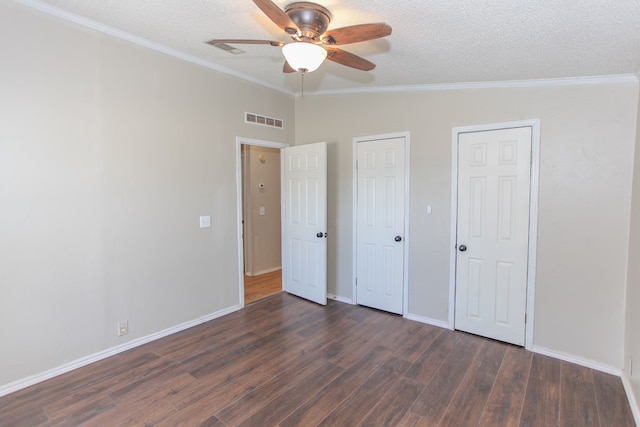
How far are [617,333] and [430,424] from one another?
1905 mm

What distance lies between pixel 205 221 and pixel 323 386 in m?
2.06

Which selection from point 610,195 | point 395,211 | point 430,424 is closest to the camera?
point 430,424

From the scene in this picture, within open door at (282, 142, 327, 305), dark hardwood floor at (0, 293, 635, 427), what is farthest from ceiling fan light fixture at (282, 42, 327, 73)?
dark hardwood floor at (0, 293, 635, 427)

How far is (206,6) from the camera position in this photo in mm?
2201

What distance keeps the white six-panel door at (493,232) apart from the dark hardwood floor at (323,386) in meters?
0.25

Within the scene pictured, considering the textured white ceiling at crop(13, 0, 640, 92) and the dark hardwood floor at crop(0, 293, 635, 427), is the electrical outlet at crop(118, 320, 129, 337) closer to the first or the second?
the dark hardwood floor at crop(0, 293, 635, 427)

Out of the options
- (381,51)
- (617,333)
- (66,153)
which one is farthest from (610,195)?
(66,153)

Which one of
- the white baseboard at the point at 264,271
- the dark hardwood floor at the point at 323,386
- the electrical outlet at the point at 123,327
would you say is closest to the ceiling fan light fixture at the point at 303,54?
the dark hardwood floor at the point at 323,386

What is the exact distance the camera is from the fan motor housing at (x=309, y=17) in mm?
2018

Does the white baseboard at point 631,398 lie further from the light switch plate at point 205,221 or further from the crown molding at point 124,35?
the crown molding at point 124,35

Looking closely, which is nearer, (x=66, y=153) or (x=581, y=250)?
(x=66, y=153)

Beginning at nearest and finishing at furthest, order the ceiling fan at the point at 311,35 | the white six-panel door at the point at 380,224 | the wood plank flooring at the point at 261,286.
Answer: the ceiling fan at the point at 311,35
the white six-panel door at the point at 380,224
the wood plank flooring at the point at 261,286

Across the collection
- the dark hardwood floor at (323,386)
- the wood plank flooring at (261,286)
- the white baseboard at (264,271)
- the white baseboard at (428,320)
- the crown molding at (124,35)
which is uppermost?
the crown molding at (124,35)

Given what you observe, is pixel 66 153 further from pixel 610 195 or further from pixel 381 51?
pixel 610 195
